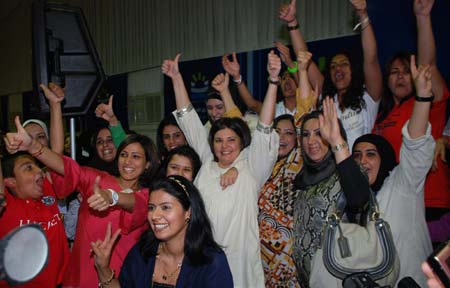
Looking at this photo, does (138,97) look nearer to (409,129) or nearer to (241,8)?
(241,8)

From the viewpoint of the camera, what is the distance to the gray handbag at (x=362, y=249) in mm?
1748

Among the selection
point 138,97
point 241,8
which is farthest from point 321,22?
point 138,97

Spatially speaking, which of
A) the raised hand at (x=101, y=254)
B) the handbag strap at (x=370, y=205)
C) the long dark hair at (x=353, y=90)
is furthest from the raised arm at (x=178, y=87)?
the handbag strap at (x=370, y=205)

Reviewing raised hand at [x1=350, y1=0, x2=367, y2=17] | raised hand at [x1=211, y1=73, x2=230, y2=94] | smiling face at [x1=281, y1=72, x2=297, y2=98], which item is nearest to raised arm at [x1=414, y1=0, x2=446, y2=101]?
raised hand at [x1=350, y1=0, x2=367, y2=17]

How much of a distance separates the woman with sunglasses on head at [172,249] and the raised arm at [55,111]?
28.8 inches

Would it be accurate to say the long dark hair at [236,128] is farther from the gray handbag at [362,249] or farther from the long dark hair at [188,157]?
the gray handbag at [362,249]

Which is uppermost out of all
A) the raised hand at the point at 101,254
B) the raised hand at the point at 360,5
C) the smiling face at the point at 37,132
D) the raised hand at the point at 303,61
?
the raised hand at the point at 360,5

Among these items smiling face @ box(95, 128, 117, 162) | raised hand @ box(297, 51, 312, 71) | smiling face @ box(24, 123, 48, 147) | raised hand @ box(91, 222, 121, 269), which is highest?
raised hand @ box(297, 51, 312, 71)

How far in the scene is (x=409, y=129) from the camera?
1.98 meters

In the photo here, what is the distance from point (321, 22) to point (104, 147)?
274cm

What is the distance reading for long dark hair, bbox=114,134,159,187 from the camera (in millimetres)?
2451

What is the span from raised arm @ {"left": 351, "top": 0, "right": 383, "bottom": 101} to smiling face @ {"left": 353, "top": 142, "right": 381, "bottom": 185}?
0.82 metres

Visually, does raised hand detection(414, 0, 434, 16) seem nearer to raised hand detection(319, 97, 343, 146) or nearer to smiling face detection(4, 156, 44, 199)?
raised hand detection(319, 97, 343, 146)

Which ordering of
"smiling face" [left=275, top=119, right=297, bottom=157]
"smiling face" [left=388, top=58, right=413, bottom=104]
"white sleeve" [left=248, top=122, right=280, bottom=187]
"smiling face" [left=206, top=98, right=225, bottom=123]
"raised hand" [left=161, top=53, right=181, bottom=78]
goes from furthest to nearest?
1. "smiling face" [left=206, top=98, right=225, bottom=123]
2. "raised hand" [left=161, top=53, right=181, bottom=78]
3. "smiling face" [left=275, top=119, right=297, bottom=157]
4. "smiling face" [left=388, top=58, right=413, bottom=104]
5. "white sleeve" [left=248, top=122, right=280, bottom=187]
